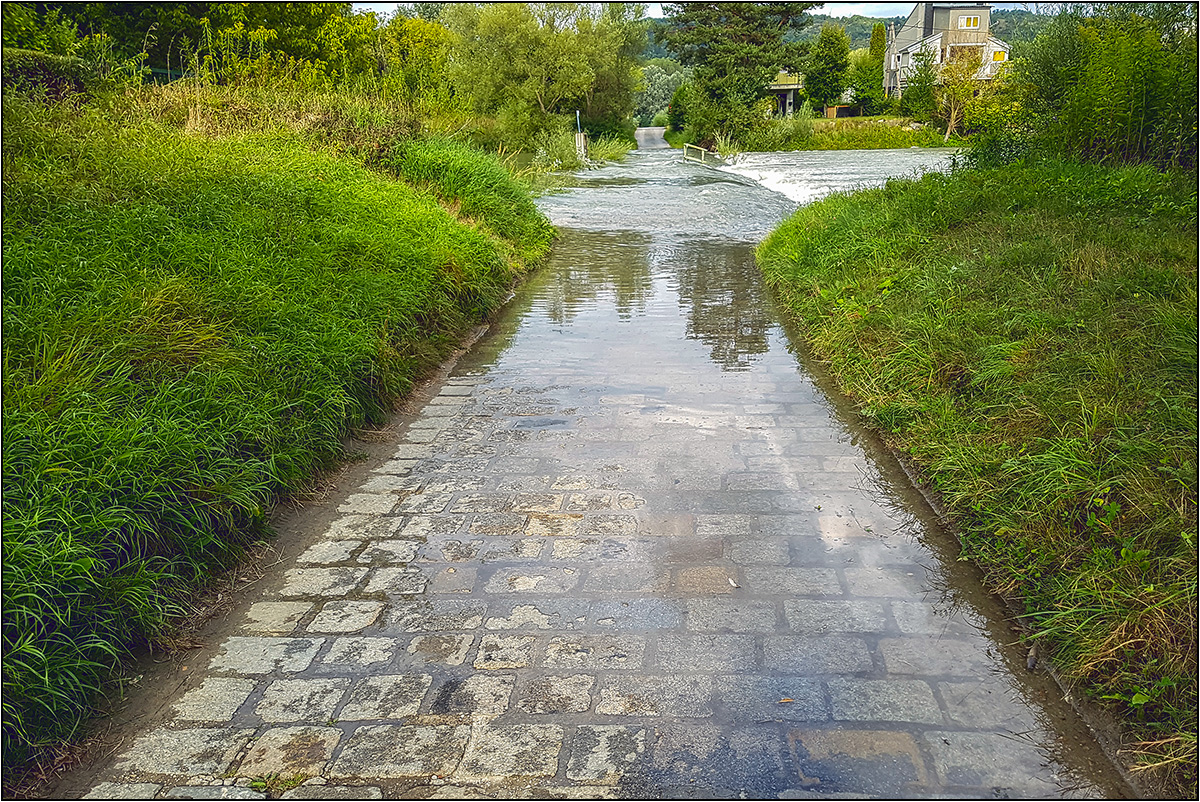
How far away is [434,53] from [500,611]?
18256 mm

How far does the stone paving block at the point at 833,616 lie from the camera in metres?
3.30

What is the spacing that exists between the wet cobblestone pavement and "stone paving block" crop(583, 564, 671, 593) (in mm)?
15

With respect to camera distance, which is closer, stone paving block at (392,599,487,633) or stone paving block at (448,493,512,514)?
stone paving block at (392,599,487,633)

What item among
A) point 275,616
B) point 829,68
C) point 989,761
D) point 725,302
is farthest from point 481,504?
point 829,68

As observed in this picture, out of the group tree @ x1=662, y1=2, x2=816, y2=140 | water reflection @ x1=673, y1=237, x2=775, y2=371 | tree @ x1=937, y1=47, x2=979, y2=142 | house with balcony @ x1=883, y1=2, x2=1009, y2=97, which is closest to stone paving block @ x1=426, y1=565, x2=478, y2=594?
water reflection @ x1=673, y1=237, x2=775, y2=371

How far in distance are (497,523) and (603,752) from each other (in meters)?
1.76

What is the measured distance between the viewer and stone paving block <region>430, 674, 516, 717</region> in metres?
2.85

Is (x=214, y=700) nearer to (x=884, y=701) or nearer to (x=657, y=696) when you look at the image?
(x=657, y=696)

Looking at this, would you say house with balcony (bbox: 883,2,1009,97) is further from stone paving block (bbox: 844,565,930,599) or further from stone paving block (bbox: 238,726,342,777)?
stone paving block (bbox: 238,726,342,777)

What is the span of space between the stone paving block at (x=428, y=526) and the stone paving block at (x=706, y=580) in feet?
3.76

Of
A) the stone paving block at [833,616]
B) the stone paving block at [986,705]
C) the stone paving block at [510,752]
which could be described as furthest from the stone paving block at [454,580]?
the stone paving block at [986,705]

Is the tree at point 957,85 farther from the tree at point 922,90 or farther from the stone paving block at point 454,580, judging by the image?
the stone paving block at point 454,580

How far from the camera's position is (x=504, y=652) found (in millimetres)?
3176

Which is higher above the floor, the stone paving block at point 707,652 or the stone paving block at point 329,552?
the stone paving block at point 707,652
